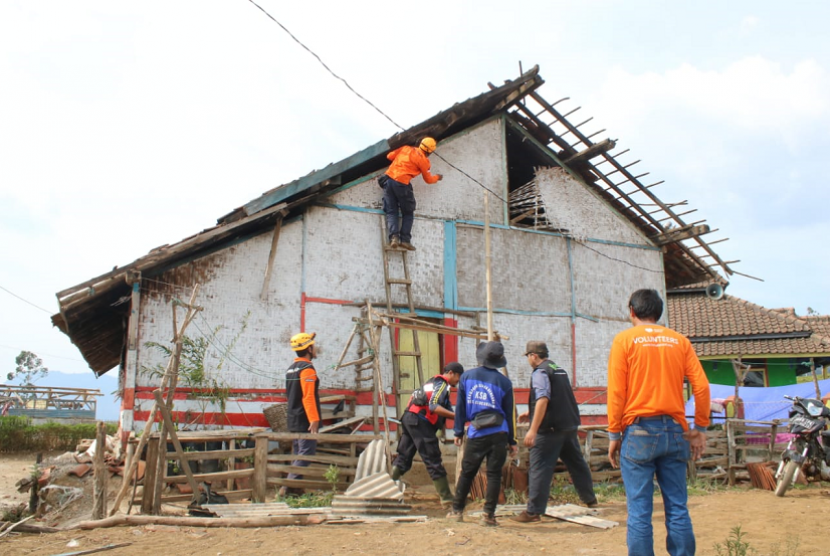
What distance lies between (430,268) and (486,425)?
4.92 m

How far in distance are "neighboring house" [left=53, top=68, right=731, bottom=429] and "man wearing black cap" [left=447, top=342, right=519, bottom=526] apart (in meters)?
3.66

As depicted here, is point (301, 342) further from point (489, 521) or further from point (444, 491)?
point (489, 521)

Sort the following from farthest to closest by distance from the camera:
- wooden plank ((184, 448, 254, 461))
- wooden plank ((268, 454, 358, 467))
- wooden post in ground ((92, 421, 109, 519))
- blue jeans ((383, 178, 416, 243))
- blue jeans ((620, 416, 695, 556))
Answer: blue jeans ((383, 178, 416, 243)), wooden plank ((268, 454, 358, 467)), wooden plank ((184, 448, 254, 461)), wooden post in ground ((92, 421, 109, 519)), blue jeans ((620, 416, 695, 556))

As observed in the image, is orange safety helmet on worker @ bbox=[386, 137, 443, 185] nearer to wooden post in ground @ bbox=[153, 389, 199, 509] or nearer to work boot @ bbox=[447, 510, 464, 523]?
wooden post in ground @ bbox=[153, 389, 199, 509]

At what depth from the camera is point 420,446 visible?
6852 mm

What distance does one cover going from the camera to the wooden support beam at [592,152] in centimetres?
1134

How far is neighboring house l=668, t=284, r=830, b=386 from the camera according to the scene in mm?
18672

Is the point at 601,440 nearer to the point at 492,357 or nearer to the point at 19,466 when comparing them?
the point at 492,357

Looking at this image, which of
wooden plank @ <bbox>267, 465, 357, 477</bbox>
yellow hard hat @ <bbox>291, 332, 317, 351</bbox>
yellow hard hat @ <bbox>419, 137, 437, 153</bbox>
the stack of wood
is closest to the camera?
wooden plank @ <bbox>267, 465, 357, 477</bbox>

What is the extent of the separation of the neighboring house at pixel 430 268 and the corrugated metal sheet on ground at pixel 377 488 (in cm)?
235

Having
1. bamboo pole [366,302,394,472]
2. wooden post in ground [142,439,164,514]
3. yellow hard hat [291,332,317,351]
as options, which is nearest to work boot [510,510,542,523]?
Answer: bamboo pole [366,302,394,472]

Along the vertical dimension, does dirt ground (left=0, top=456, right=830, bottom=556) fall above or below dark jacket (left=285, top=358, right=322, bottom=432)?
below

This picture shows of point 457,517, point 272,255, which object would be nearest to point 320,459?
point 457,517

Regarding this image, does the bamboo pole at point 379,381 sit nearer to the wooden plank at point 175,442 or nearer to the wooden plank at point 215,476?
the wooden plank at point 215,476
